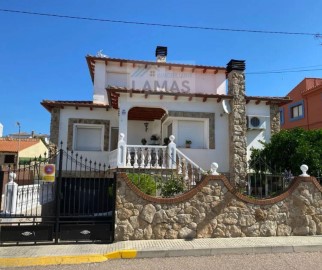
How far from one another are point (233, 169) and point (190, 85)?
6337mm

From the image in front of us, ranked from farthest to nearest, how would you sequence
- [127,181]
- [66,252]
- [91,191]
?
1. [91,191]
2. [127,181]
3. [66,252]

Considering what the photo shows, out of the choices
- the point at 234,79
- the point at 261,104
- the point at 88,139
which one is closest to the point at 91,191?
the point at 88,139

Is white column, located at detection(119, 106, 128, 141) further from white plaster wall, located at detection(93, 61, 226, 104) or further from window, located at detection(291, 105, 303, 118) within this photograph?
window, located at detection(291, 105, 303, 118)

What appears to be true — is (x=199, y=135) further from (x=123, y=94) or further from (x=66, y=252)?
(x=66, y=252)

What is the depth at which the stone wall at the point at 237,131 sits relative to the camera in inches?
500

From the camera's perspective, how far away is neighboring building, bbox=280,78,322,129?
71.1 ft

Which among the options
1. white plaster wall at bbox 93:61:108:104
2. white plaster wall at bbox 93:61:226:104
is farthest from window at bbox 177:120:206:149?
white plaster wall at bbox 93:61:108:104

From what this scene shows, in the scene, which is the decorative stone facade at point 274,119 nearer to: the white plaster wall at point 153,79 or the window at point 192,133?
the white plaster wall at point 153,79

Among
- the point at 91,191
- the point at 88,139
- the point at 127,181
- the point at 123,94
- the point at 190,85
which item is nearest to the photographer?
the point at 127,181

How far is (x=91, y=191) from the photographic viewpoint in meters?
7.96

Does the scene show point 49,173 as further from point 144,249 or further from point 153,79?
point 153,79

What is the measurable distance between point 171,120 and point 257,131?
4506 millimetres

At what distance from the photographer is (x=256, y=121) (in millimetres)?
14445

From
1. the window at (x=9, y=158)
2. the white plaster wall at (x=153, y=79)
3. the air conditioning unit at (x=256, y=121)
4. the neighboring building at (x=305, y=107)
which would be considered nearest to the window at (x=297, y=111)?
the neighboring building at (x=305, y=107)
